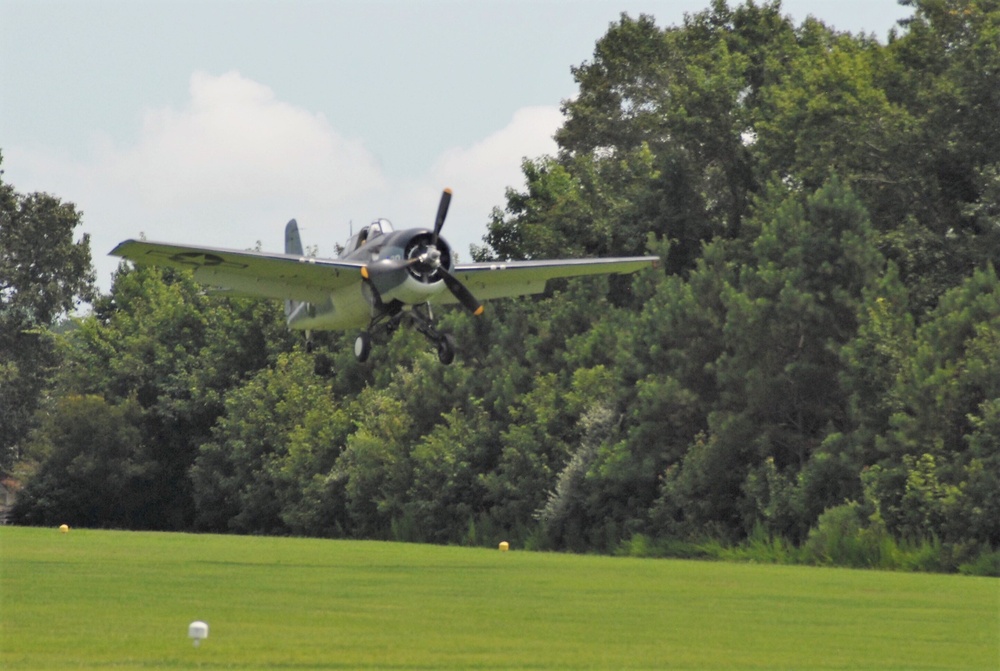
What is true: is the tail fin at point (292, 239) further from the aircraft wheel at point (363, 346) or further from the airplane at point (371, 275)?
the aircraft wheel at point (363, 346)

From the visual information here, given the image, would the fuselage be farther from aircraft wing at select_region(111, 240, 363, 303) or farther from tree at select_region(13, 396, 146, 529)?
tree at select_region(13, 396, 146, 529)

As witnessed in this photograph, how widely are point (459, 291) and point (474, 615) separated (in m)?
13.6

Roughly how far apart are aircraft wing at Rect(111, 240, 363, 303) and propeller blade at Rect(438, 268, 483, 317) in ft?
6.36

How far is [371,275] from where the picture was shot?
3105cm

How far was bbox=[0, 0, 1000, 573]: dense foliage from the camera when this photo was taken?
37.2 metres

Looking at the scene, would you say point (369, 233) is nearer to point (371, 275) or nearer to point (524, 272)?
point (371, 275)

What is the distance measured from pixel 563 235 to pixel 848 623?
118ft

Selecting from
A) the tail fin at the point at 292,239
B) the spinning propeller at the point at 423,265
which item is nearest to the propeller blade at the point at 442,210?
the spinning propeller at the point at 423,265

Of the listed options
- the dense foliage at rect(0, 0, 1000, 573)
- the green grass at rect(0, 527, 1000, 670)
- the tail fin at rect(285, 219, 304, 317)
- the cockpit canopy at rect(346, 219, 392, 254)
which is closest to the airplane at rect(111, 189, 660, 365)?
the cockpit canopy at rect(346, 219, 392, 254)

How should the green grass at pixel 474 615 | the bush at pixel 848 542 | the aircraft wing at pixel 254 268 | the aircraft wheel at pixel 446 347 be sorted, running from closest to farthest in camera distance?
the green grass at pixel 474 615, the aircraft wing at pixel 254 268, the aircraft wheel at pixel 446 347, the bush at pixel 848 542

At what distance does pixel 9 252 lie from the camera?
3280 inches

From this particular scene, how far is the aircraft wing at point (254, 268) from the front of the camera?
31.5 m

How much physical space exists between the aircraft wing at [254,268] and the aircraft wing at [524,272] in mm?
2799

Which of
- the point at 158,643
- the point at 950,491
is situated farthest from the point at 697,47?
the point at 158,643
